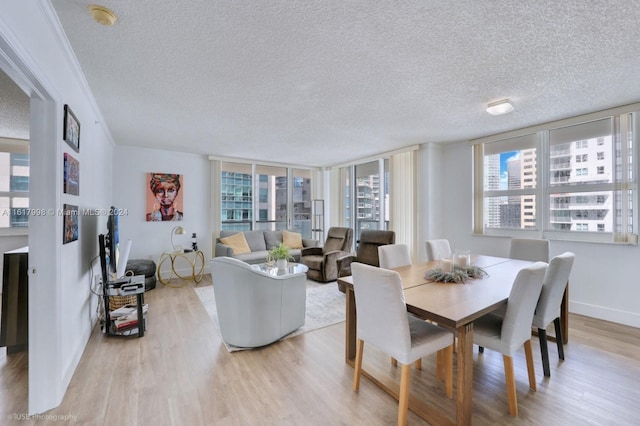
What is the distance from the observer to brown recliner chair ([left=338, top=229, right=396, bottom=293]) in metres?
4.59

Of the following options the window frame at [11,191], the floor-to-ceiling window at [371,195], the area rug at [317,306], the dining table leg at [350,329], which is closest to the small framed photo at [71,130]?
the area rug at [317,306]

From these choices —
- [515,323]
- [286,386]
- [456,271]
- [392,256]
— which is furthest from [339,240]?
[515,323]

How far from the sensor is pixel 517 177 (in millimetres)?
3941

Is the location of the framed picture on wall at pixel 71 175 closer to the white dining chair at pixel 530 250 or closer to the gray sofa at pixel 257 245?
the gray sofa at pixel 257 245

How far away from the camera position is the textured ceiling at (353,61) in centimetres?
160

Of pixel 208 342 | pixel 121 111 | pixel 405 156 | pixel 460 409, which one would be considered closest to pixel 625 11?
pixel 460 409

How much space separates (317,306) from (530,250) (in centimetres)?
265

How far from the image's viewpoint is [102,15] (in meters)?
1.58

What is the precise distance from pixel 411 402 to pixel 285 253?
223 centimetres

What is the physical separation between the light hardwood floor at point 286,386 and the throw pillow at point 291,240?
10.6 feet

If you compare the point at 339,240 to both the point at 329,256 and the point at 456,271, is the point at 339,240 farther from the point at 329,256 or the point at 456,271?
the point at 456,271

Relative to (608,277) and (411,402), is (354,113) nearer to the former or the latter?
(411,402)

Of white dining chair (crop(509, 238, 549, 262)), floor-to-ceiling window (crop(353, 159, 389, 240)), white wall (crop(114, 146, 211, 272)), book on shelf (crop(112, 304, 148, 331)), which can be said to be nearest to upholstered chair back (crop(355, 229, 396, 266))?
floor-to-ceiling window (crop(353, 159, 389, 240))

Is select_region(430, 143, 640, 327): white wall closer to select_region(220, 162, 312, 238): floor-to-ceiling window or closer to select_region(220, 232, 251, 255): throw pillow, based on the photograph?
select_region(220, 162, 312, 238): floor-to-ceiling window
